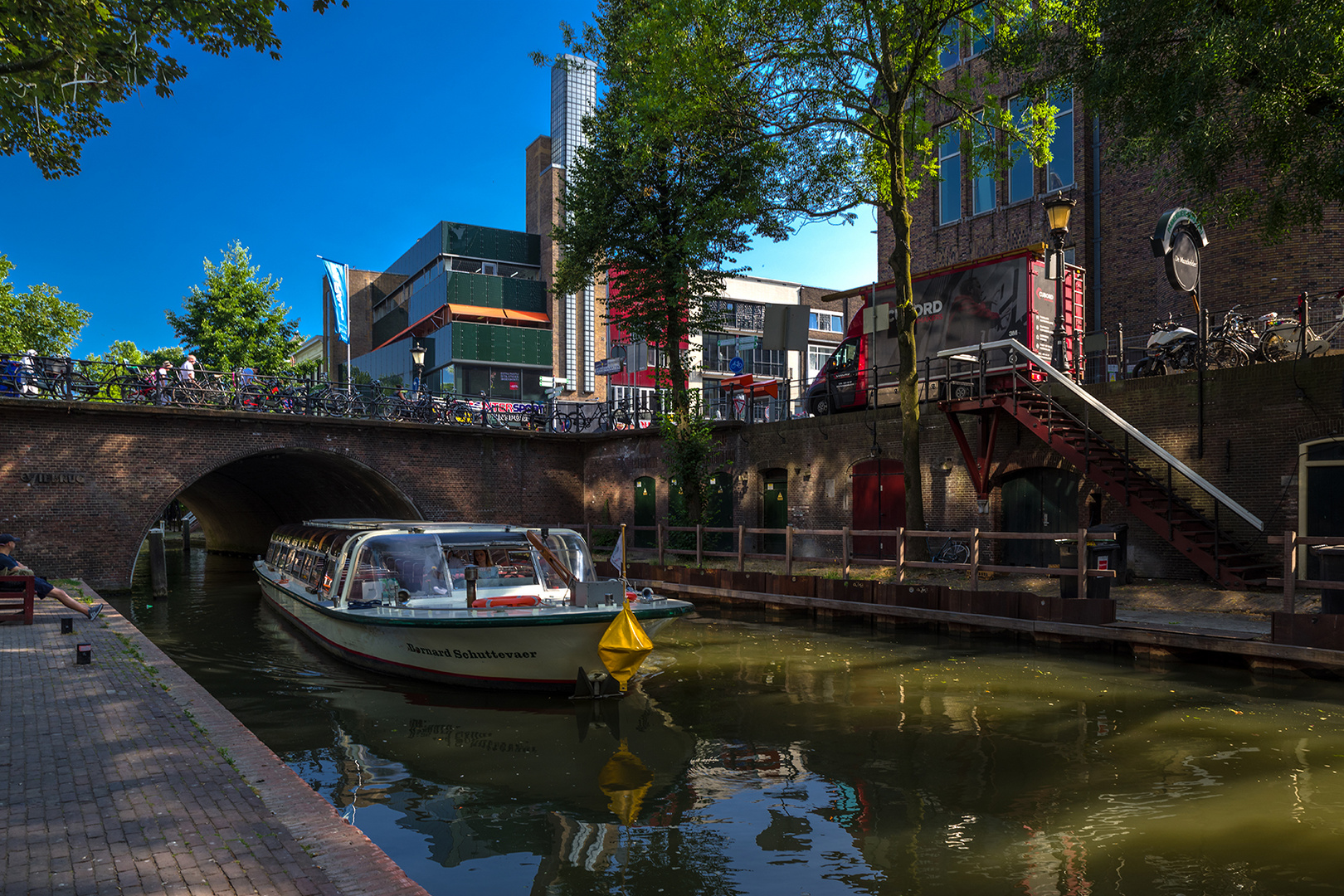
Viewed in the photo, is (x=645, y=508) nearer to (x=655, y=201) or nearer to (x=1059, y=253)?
(x=655, y=201)

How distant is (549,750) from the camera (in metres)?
8.50

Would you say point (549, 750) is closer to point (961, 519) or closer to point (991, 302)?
point (961, 519)

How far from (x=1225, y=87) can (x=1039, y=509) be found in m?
8.39

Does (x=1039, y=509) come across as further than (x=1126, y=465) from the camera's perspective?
Yes

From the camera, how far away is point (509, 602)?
11.0m

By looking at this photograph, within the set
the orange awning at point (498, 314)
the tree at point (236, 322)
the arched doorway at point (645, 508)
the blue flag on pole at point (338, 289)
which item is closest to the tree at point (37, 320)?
the tree at point (236, 322)

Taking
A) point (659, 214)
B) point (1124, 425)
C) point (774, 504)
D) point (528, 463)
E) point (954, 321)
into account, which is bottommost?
point (774, 504)

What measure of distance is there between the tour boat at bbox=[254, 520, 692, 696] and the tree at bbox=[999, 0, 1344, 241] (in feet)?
32.5

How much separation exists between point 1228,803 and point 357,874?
620 cm

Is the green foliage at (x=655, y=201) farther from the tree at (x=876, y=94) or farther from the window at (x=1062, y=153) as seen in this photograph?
the window at (x=1062, y=153)

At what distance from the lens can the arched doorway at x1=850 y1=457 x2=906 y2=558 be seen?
68.8 feet

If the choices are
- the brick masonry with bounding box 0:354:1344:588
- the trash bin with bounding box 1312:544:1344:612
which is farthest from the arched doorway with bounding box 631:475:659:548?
the trash bin with bounding box 1312:544:1344:612

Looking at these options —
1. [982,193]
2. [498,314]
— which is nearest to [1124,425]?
[982,193]

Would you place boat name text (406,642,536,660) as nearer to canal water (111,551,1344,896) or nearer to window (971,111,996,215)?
canal water (111,551,1344,896)
